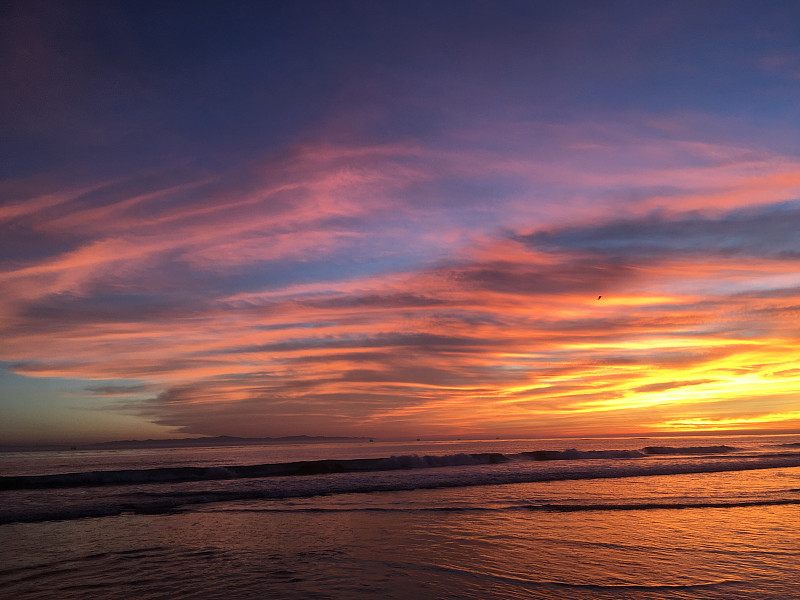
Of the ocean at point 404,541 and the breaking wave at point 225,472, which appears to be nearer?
the ocean at point 404,541

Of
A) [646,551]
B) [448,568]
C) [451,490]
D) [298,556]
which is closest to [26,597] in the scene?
[298,556]

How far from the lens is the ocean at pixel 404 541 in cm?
927

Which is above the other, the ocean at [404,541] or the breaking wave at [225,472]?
the ocean at [404,541]

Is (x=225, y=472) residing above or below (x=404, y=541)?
below

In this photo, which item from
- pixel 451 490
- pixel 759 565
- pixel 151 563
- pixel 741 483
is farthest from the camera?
pixel 741 483

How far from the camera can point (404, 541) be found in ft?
42.1

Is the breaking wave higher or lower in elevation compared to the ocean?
lower

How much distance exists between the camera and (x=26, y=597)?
8977 mm

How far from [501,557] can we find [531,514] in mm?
5952

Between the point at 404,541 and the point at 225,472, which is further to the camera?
the point at 225,472

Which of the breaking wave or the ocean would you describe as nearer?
the ocean

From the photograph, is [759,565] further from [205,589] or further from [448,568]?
[205,589]

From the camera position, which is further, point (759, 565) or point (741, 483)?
point (741, 483)

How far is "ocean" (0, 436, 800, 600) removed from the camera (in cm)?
927
